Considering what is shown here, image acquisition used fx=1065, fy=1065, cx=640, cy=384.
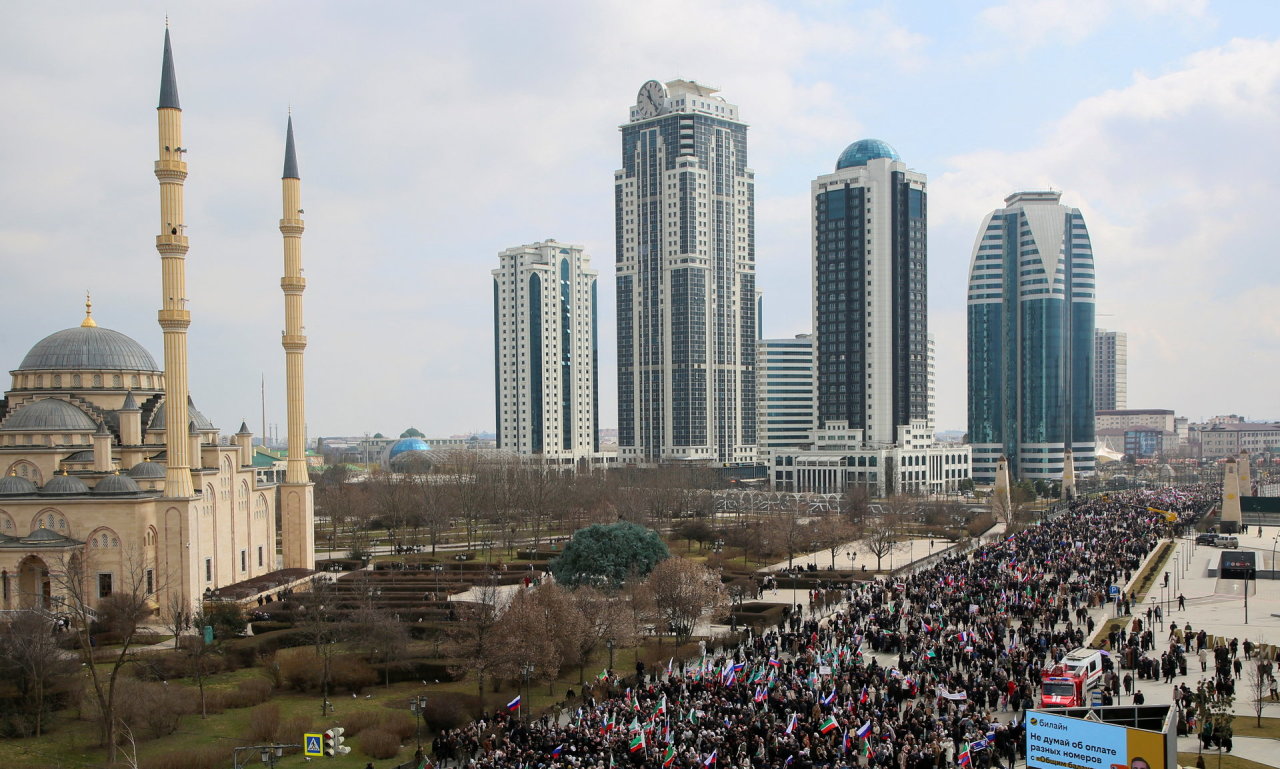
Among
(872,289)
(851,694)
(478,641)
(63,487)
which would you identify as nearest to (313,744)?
(478,641)

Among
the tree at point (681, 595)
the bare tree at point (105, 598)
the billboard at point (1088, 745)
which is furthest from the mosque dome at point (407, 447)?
the billboard at point (1088, 745)

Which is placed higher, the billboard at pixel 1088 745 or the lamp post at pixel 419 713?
the billboard at pixel 1088 745

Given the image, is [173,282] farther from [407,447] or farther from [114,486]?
[407,447]

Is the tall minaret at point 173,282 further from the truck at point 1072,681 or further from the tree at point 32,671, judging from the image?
the truck at point 1072,681

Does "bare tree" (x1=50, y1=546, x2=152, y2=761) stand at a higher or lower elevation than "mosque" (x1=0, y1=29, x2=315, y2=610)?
lower

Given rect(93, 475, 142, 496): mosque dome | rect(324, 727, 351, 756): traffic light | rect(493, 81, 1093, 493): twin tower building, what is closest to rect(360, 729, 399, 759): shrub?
rect(324, 727, 351, 756): traffic light

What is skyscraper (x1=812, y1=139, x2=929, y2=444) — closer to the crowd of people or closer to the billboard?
the crowd of people
